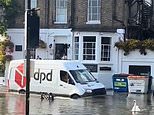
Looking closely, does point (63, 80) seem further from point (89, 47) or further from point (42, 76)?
point (89, 47)

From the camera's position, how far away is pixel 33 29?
617 inches

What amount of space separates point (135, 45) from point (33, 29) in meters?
23.3

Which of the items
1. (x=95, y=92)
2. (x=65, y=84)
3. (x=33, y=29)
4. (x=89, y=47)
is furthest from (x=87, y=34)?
(x=33, y=29)

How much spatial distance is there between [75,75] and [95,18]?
35.9 ft

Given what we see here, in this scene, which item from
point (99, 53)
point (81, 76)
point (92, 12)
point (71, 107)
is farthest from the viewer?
point (92, 12)

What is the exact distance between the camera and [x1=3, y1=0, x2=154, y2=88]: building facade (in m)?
39.1

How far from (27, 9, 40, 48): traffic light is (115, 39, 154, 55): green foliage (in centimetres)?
2288

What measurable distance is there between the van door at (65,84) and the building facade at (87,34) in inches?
353

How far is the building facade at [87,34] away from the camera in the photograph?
128 ft

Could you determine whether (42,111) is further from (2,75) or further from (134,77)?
(2,75)

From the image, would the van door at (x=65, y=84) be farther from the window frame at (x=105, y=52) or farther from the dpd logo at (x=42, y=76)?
the window frame at (x=105, y=52)

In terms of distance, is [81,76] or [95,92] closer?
[95,92]

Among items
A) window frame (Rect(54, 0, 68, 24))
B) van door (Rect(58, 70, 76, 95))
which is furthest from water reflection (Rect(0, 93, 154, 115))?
window frame (Rect(54, 0, 68, 24))

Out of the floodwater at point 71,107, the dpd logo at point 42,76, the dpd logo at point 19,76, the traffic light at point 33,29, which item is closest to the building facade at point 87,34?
the dpd logo at point 19,76
